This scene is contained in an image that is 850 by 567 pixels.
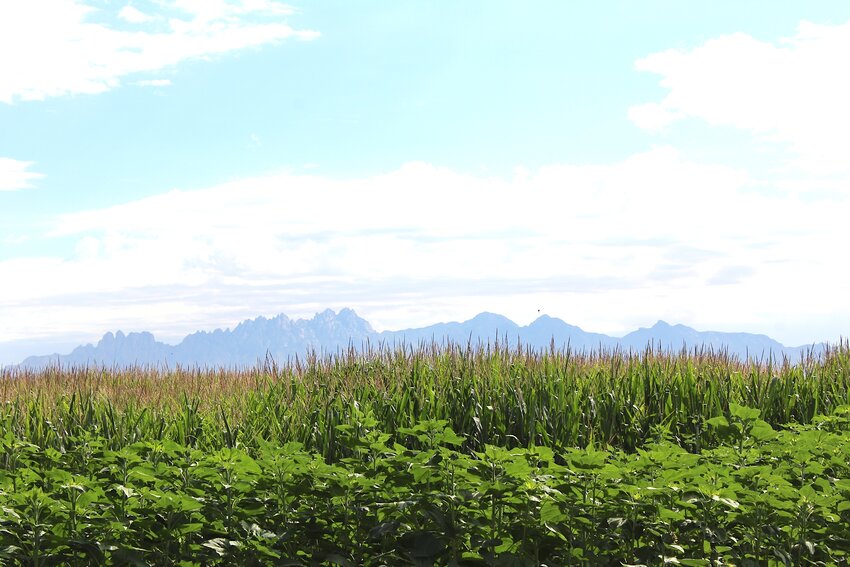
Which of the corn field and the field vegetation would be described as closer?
the field vegetation

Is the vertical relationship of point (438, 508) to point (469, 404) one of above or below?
below

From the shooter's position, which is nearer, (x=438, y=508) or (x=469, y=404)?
(x=438, y=508)

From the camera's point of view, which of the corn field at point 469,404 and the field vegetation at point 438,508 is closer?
the field vegetation at point 438,508

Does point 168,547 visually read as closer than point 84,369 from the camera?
Yes

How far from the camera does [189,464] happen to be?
220 inches

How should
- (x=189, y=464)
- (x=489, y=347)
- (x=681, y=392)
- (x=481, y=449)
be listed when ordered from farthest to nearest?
(x=489, y=347), (x=681, y=392), (x=481, y=449), (x=189, y=464)

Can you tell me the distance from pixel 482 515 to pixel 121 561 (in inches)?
90.6

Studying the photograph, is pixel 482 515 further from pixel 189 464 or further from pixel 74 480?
pixel 74 480

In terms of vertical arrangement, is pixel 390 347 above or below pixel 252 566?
above

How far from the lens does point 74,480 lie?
197 inches

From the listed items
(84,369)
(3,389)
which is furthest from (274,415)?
(84,369)

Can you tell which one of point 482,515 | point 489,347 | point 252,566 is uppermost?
point 489,347

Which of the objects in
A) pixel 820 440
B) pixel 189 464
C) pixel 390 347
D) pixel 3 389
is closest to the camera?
pixel 189 464

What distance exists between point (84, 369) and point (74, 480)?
13487 mm
